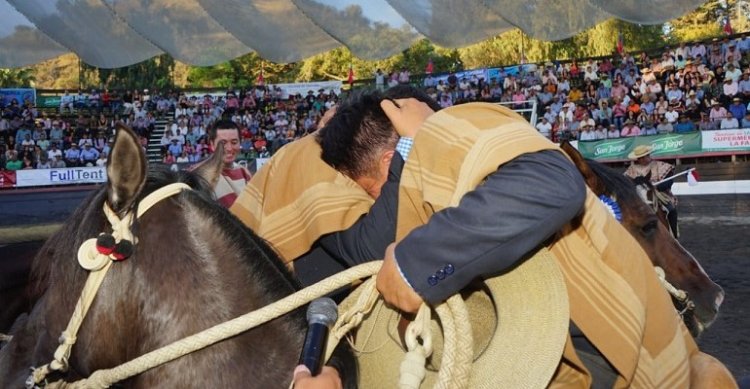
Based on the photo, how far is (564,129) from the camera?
2231 centimetres

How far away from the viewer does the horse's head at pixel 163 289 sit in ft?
5.27

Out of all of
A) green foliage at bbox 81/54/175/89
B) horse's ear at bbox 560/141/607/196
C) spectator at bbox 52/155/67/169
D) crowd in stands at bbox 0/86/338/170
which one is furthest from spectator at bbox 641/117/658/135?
green foliage at bbox 81/54/175/89

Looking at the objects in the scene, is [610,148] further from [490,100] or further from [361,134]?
[361,134]

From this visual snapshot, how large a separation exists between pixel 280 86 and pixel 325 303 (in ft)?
104

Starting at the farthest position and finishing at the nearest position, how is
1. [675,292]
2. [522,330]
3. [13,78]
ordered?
[13,78] < [675,292] < [522,330]

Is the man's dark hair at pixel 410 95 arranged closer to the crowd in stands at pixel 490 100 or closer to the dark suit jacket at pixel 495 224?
the dark suit jacket at pixel 495 224

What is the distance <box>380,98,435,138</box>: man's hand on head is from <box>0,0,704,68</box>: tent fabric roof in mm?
14511

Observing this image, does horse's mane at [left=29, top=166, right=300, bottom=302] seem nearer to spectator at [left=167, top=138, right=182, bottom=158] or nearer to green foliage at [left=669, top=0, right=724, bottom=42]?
spectator at [left=167, top=138, right=182, bottom=158]

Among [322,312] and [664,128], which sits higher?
[322,312]

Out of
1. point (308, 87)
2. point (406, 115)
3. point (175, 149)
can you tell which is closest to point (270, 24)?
point (175, 149)

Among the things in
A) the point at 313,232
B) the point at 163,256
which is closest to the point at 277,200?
the point at 313,232

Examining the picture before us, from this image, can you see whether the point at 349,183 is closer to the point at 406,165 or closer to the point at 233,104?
the point at 406,165

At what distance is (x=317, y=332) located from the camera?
154 centimetres

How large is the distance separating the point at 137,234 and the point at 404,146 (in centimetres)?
71
